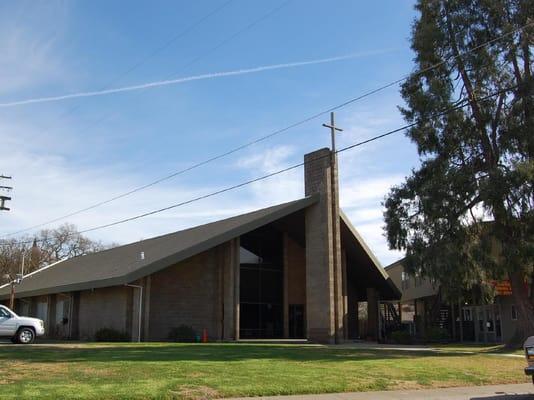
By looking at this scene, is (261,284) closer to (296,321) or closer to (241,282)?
(241,282)

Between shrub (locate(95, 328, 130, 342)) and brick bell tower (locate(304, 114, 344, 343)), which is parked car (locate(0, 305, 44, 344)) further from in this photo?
brick bell tower (locate(304, 114, 344, 343))

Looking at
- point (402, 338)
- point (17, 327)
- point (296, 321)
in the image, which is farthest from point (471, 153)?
point (17, 327)

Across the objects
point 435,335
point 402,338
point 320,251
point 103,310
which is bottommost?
point 402,338

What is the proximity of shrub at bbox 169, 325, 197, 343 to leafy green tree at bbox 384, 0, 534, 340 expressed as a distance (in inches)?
436

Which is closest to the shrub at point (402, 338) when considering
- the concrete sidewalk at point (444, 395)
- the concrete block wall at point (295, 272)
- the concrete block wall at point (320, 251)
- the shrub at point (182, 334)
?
the concrete block wall at point (320, 251)

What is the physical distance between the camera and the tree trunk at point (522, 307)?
82.7 feet

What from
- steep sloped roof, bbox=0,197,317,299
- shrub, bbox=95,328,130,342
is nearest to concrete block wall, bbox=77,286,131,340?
shrub, bbox=95,328,130,342

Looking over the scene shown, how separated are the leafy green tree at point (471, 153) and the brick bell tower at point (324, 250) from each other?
3.94m

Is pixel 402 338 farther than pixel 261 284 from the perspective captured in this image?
No

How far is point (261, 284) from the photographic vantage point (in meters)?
36.6

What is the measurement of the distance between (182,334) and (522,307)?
1568 centimetres

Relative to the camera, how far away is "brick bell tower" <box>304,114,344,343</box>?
2958 centimetres

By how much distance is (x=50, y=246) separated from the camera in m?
78.8

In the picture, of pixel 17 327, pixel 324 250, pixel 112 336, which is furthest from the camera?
pixel 324 250
